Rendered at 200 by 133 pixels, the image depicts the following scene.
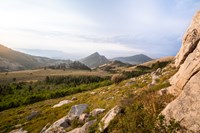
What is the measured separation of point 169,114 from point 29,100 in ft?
344

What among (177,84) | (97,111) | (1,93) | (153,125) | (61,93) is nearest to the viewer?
(153,125)

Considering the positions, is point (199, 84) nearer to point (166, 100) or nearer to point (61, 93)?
point (166, 100)

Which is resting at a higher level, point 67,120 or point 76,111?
point 76,111

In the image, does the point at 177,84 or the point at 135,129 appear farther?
the point at 177,84

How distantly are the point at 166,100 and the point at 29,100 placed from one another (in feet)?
337

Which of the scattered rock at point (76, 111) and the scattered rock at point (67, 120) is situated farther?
the scattered rock at point (76, 111)

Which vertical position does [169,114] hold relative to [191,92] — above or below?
below

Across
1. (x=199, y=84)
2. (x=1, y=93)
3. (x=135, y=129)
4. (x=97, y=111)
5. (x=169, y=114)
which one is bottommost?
(x=1, y=93)

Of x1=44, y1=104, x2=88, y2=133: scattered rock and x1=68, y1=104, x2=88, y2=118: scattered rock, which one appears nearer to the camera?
x1=44, y1=104, x2=88, y2=133: scattered rock

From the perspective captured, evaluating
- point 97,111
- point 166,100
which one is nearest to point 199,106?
point 166,100

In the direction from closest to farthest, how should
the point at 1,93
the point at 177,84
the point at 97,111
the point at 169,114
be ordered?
1. the point at 169,114
2. the point at 177,84
3. the point at 97,111
4. the point at 1,93

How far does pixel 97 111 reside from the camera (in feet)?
76.9

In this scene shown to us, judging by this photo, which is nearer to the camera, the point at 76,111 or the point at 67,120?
the point at 67,120

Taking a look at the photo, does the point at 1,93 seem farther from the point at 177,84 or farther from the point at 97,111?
the point at 177,84
